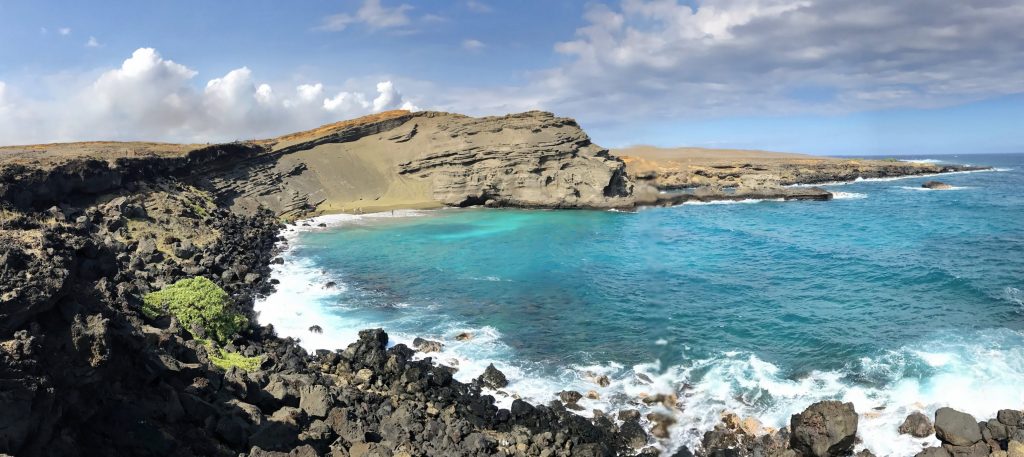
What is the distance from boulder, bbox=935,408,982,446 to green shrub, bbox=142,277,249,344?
21455 millimetres

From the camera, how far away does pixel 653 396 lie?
649 inches

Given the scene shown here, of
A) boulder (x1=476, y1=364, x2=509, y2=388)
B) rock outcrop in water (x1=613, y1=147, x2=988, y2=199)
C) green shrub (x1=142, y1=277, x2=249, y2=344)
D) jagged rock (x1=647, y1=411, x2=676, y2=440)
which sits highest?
rock outcrop in water (x1=613, y1=147, x2=988, y2=199)

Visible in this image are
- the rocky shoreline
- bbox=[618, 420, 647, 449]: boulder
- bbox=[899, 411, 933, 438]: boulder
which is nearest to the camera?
the rocky shoreline

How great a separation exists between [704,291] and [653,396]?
11.0 m

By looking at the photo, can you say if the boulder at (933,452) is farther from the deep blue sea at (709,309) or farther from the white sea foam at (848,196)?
the white sea foam at (848,196)

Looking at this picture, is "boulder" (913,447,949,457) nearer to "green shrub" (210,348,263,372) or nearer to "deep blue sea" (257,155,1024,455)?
"deep blue sea" (257,155,1024,455)

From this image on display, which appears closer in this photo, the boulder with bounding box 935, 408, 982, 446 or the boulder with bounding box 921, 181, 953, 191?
the boulder with bounding box 935, 408, 982, 446

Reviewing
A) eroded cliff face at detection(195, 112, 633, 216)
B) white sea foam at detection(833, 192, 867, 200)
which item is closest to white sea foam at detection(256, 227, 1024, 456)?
eroded cliff face at detection(195, 112, 633, 216)

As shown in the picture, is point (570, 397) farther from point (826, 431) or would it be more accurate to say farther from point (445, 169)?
point (445, 169)

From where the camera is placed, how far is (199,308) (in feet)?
64.3

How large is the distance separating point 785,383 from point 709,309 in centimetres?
676

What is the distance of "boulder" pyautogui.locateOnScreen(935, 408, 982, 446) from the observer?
13.2 meters

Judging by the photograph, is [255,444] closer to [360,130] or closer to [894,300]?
[894,300]

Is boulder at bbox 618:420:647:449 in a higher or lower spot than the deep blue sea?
lower
